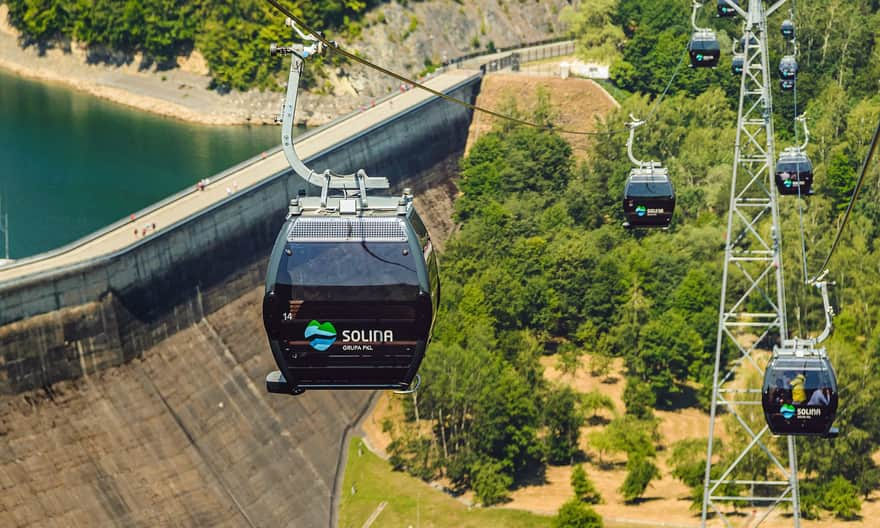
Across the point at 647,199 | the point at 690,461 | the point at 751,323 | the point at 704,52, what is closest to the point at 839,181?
the point at 690,461

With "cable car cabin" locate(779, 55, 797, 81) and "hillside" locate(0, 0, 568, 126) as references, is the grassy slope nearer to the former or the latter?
"cable car cabin" locate(779, 55, 797, 81)

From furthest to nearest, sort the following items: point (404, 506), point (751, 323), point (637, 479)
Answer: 1. point (637, 479)
2. point (404, 506)
3. point (751, 323)

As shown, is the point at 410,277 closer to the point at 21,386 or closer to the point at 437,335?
the point at 21,386

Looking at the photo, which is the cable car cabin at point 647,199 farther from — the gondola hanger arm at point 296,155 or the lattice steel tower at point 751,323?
the gondola hanger arm at point 296,155

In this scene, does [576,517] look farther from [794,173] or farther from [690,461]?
[794,173]

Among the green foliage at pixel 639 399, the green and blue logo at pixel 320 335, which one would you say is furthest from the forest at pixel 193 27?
the green and blue logo at pixel 320 335

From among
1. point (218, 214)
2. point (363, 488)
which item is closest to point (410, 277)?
point (363, 488)
